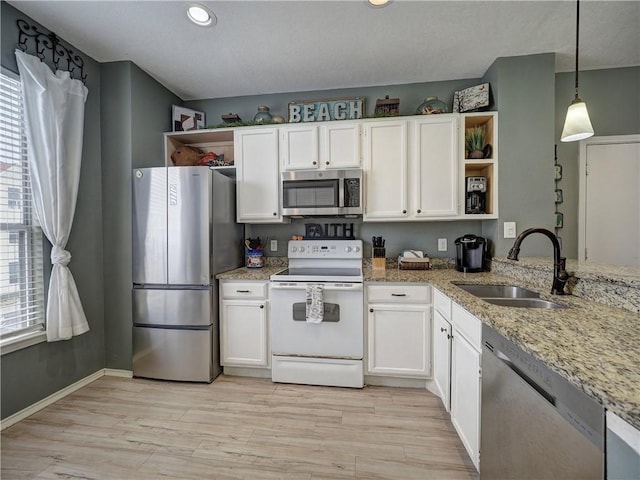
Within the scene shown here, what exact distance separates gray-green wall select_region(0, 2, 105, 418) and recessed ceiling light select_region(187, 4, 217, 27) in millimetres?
1143

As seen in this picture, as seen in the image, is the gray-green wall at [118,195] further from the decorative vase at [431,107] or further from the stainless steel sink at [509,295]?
the stainless steel sink at [509,295]

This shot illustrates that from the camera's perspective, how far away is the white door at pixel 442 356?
176 centimetres

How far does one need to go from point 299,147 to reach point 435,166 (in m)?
1.26

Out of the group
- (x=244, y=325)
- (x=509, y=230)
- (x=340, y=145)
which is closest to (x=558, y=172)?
(x=509, y=230)

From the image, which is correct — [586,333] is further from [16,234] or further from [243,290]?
[16,234]

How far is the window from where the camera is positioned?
69.0 inches

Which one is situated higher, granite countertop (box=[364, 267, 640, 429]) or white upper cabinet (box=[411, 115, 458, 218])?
white upper cabinet (box=[411, 115, 458, 218])

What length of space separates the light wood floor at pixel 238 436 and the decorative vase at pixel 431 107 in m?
2.41

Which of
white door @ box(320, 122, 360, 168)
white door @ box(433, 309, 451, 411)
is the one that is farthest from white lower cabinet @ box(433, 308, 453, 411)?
white door @ box(320, 122, 360, 168)

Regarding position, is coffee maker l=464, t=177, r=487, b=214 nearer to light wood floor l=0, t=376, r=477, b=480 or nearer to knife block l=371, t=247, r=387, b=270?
knife block l=371, t=247, r=387, b=270

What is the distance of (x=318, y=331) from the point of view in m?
2.22

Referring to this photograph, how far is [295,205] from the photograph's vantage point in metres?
2.54

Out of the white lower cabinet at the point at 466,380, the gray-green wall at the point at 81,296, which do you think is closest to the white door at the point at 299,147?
the gray-green wall at the point at 81,296

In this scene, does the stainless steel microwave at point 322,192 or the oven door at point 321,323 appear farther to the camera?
the stainless steel microwave at point 322,192
